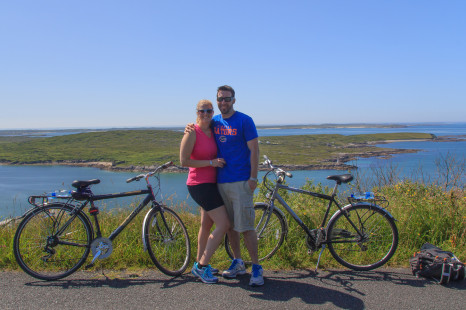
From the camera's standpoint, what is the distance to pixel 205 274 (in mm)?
3443

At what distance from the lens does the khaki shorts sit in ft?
11.2

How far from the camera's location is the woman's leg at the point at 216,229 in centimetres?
348

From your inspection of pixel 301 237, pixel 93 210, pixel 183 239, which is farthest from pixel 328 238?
pixel 93 210

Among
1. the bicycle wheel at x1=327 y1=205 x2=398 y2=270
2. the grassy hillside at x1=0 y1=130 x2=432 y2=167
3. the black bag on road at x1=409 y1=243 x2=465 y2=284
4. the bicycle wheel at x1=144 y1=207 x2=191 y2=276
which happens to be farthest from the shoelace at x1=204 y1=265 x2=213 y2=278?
the grassy hillside at x1=0 y1=130 x2=432 y2=167

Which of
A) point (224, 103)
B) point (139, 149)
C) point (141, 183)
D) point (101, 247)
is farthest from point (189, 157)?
point (139, 149)

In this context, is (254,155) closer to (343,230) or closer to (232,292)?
(232,292)

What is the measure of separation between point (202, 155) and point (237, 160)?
0.35m

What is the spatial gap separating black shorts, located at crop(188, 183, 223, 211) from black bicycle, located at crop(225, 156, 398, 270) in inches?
26.4

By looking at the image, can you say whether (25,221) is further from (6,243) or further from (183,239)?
(183,239)

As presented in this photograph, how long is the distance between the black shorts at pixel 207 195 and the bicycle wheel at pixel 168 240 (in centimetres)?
60

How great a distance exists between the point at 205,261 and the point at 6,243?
93.2 inches

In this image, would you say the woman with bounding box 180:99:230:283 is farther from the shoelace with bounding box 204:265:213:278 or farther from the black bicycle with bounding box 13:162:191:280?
the black bicycle with bounding box 13:162:191:280

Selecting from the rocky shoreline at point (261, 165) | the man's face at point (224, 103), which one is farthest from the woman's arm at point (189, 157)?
the rocky shoreline at point (261, 165)

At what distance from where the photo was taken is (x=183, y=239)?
4008mm
